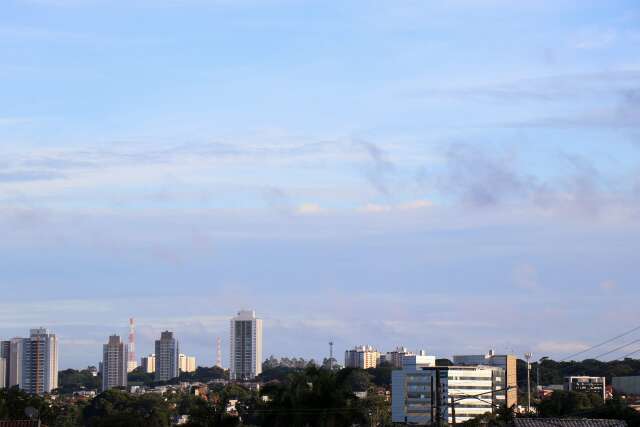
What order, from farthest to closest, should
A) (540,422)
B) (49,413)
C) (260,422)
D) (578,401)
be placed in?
(578,401)
(49,413)
(260,422)
(540,422)

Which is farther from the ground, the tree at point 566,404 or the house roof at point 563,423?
the house roof at point 563,423

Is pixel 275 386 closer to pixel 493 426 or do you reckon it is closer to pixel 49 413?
pixel 493 426

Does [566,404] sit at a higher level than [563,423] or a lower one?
lower

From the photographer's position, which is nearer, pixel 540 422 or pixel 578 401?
pixel 540 422

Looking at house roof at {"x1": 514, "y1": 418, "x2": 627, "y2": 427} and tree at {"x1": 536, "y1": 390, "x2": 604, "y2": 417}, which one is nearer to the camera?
house roof at {"x1": 514, "y1": 418, "x2": 627, "y2": 427}

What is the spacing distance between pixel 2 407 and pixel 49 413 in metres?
20.1

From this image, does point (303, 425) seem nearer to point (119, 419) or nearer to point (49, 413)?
point (119, 419)

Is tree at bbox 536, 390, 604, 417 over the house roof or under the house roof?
under

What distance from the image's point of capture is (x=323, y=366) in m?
82.4

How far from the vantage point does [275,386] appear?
271 feet

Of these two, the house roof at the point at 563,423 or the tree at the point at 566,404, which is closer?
the house roof at the point at 563,423

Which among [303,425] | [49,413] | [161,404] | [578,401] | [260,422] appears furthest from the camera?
[161,404]

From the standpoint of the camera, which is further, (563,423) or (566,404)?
(566,404)

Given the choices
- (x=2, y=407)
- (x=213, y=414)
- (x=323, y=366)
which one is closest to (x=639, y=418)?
(x=323, y=366)
